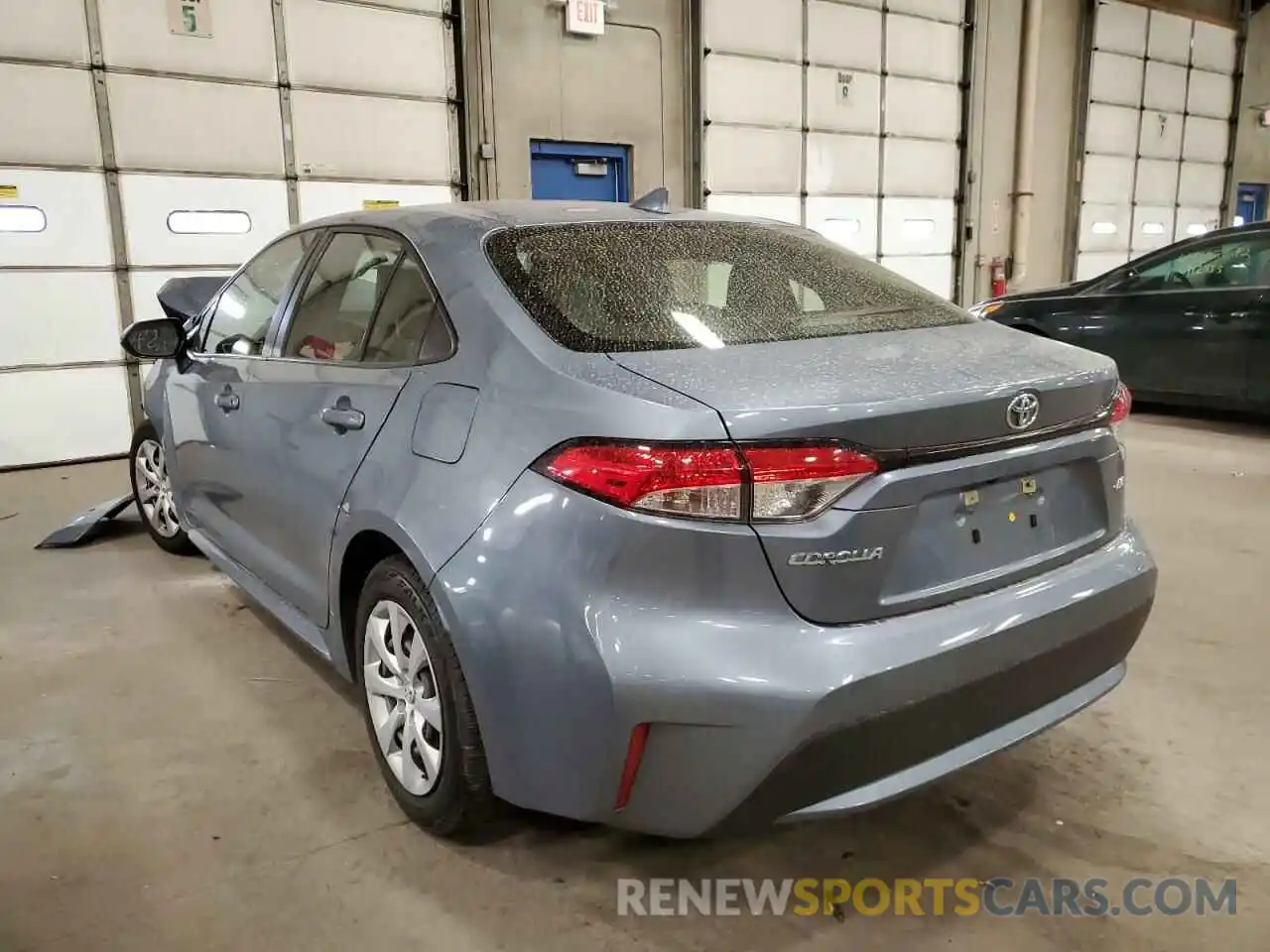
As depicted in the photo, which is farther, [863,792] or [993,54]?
[993,54]

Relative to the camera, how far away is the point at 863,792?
1.67 m

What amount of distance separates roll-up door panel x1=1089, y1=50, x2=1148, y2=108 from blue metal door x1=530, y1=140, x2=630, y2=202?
6.49 meters

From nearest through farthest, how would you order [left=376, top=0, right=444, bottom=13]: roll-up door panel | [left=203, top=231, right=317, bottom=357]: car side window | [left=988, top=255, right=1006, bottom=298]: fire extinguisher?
[left=203, top=231, right=317, bottom=357]: car side window, [left=376, top=0, right=444, bottom=13]: roll-up door panel, [left=988, top=255, right=1006, bottom=298]: fire extinguisher

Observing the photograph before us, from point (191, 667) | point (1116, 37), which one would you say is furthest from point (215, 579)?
point (1116, 37)

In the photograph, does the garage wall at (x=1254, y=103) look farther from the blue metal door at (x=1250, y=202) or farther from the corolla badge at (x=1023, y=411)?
the corolla badge at (x=1023, y=411)

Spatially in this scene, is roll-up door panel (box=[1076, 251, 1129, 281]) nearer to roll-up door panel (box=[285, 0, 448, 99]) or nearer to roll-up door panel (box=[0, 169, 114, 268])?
roll-up door panel (box=[285, 0, 448, 99])

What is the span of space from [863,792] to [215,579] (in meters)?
2.97

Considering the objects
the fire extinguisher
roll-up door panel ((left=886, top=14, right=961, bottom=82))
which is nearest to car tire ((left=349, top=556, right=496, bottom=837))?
roll-up door panel ((left=886, top=14, right=961, bottom=82))

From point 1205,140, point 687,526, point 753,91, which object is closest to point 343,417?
point 687,526

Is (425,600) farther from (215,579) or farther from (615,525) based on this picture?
(215,579)

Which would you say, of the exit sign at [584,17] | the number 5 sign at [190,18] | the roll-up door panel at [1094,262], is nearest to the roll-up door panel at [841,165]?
the exit sign at [584,17]

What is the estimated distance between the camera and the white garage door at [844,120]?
8.82 metres

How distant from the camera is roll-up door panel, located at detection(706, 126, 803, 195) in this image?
880cm

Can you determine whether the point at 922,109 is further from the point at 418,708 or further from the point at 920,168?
the point at 418,708
